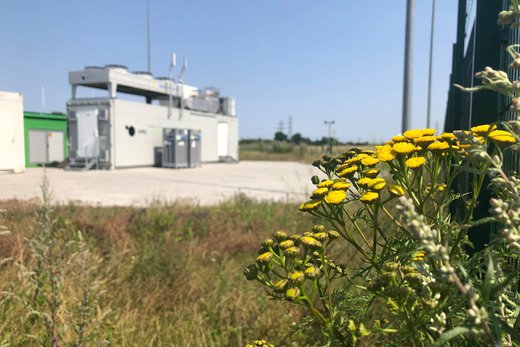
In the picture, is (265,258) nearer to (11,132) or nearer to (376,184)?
(376,184)

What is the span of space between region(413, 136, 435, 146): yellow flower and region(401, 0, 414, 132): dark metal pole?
21.0ft

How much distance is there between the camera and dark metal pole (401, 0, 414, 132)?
721cm

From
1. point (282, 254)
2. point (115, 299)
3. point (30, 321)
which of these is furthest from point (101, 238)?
point (282, 254)

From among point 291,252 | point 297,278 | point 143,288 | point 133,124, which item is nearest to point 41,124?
point 133,124

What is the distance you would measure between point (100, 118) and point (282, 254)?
2161 centimetres

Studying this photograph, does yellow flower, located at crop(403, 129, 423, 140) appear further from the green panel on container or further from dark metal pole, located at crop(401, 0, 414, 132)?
the green panel on container

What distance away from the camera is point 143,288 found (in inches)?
147

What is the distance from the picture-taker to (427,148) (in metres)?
1.40

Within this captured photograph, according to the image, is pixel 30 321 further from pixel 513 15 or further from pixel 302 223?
pixel 302 223

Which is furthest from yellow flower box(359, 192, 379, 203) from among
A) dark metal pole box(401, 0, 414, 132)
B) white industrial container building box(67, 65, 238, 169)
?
white industrial container building box(67, 65, 238, 169)

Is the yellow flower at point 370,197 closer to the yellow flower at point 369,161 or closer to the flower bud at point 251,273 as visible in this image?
the yellow flower at point 369,161

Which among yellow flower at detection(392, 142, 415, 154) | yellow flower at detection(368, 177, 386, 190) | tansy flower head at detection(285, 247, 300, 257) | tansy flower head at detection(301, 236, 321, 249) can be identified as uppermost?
yellow flower at detection(392, 142, 415, 154)

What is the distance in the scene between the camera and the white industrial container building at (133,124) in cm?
2147

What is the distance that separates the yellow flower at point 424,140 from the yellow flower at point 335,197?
31cm
